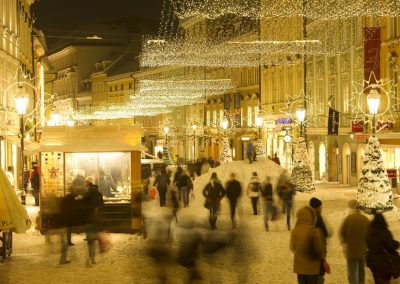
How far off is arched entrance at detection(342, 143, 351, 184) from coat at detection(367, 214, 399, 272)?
3607 cm

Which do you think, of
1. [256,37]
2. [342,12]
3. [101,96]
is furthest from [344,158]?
[101,96]

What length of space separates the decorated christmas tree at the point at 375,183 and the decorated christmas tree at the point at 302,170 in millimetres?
Answer: 10738

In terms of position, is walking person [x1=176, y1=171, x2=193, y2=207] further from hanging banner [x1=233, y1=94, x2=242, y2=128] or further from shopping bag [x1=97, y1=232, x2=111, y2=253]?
hanging banner [x1=233, y1=94, x2=242, y2=128]

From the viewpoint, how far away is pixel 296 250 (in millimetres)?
11594

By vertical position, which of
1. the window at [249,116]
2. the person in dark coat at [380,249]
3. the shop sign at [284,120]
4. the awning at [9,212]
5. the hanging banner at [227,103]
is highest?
the hanging banner at [227,103]

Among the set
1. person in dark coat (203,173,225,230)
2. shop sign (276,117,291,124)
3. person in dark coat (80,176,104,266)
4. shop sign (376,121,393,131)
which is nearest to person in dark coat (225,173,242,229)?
person in dark coat (203,173,225,230)

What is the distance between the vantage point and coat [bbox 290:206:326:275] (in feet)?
37.4

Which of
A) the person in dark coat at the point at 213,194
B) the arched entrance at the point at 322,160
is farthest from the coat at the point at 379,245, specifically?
the arched entrance at the point at 322,160

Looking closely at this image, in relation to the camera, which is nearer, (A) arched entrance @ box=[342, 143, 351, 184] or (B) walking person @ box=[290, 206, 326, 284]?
(B) walking person @ box=[290, 206, 326, 284]

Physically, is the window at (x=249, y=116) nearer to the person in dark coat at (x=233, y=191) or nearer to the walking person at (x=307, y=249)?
the person in dark coat at (x=233, y=191)

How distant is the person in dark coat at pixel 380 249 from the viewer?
12.4m

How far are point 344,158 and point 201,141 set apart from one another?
35680 mm

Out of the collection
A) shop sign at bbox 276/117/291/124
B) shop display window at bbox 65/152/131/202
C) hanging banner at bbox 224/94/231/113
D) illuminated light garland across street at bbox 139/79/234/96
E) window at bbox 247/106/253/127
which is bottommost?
shop display window at bbox 65/152/131/202

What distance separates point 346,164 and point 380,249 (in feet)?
121
